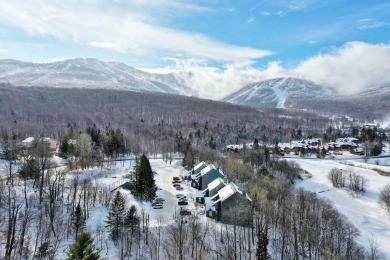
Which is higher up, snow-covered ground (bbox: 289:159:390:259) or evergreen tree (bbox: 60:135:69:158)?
evergreen tree (bbox: 60:135:69:158)

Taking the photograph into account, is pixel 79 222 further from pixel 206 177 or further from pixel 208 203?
pixel 206 177

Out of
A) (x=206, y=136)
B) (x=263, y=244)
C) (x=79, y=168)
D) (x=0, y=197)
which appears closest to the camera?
(x=263, y=244)

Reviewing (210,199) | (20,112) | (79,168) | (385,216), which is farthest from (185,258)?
(20,112)

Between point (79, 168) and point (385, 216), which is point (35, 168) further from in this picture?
point (385, 216)

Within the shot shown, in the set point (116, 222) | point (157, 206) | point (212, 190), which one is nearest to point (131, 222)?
point (116, 222)

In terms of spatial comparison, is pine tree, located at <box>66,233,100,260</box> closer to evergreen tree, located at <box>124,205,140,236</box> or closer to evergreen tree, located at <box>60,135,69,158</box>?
evergreen tree, located at <box>124,205,140,236</box>

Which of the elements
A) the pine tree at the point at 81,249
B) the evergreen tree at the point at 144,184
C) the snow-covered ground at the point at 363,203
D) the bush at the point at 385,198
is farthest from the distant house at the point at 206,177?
the pine tree at the point at 81,249

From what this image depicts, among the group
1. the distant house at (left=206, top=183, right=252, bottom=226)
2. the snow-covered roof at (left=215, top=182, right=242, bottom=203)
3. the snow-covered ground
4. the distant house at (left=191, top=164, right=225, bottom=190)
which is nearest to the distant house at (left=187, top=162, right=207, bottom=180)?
→ the distant house at (left=191, top=164, right=225, bottom=190)
